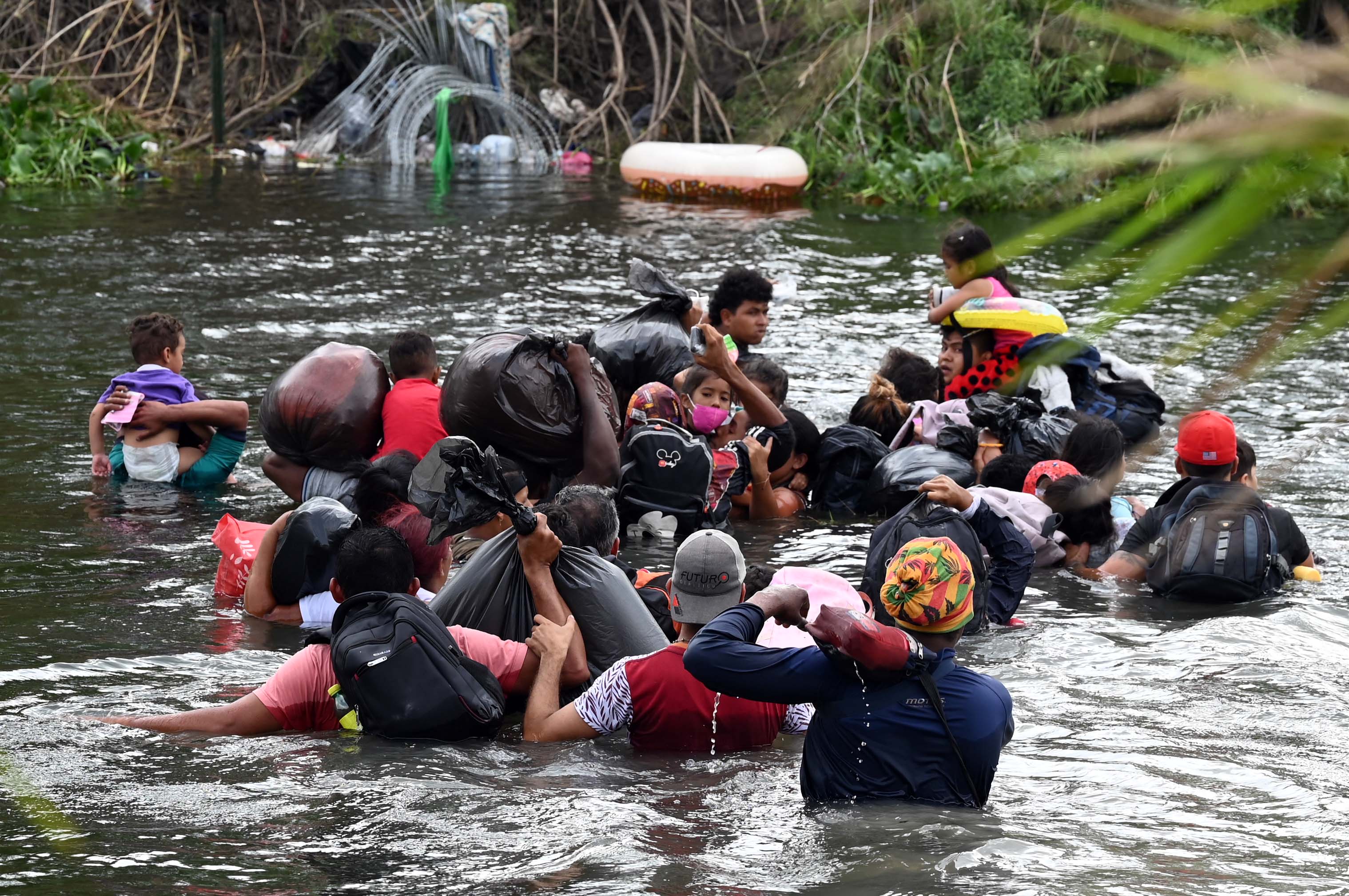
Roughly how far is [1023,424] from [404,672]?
3.90 meters

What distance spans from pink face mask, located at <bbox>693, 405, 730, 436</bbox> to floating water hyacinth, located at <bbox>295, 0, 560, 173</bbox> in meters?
13.9

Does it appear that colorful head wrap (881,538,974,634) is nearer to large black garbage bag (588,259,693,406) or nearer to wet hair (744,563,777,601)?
wet hair (744,563,777,601)

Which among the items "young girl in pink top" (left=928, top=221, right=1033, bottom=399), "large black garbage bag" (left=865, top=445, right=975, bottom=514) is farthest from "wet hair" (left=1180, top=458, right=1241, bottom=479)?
"young girl in pink top" (left=928, top=221, right=1033, bottom=399)

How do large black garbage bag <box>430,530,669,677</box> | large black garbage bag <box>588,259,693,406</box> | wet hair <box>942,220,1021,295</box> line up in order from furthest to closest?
wet hair <box>942,220,1021,295</box> < large black garbage bag <box>588,259,693,406</box> < large black garbage bag <box>430,530,669,677</box>

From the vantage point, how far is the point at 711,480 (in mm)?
6809

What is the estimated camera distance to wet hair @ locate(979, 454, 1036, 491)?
684cm

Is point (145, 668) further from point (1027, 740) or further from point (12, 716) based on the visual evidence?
point (1027, 740)

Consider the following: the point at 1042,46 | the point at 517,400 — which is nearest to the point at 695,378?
the point at 517,400

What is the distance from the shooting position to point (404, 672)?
424 centimetres

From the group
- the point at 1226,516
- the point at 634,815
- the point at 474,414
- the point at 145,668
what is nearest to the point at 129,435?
the point at 474,414

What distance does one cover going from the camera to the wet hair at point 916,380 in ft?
26.8

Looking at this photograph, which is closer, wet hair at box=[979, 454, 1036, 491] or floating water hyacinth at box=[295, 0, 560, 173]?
wet hair at box=[979, 454, 1036, 491]

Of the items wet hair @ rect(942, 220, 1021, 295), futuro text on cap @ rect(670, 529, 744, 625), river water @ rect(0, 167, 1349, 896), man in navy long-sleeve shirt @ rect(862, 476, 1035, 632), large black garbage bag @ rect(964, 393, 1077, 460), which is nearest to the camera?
river water @ rect(0, 167, 1349, 896)

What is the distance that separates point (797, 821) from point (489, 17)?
18206mm
